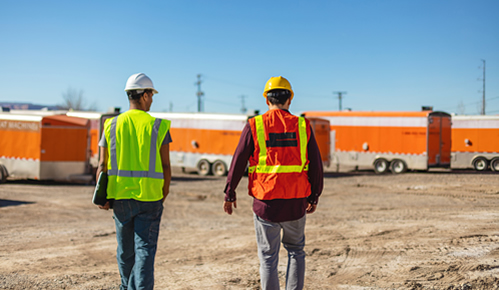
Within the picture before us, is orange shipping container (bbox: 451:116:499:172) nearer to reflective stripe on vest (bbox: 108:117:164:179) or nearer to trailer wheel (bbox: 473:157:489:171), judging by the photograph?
trailer wheel (bbox: 473:157:489:171)

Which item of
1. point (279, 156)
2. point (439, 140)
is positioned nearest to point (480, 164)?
point (439, 140)

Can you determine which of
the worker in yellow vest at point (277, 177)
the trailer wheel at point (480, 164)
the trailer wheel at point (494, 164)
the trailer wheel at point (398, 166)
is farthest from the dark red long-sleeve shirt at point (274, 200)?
the trailer wheel at point (480, 164)

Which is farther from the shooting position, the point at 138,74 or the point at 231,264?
the point at 231,264

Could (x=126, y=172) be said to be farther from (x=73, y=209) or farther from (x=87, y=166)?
(x=87, y=166)

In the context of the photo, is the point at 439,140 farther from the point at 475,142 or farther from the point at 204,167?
the point at 204,167

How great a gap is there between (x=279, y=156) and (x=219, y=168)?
19759 millimetres

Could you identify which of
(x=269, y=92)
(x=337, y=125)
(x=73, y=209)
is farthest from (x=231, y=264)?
(x=337, y=125)

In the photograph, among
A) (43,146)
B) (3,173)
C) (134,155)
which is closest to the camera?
(134,155)

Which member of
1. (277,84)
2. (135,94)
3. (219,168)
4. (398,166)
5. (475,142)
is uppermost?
(475,142)

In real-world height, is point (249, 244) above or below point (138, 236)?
below

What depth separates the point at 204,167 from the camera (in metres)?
24.0

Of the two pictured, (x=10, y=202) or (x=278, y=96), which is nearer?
(x=278, y=96)

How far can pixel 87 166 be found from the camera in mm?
19469

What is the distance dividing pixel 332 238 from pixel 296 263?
469 cm
